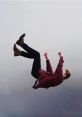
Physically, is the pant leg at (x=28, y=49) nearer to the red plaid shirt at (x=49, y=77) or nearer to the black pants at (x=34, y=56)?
the black pants at (x=34, y=56)

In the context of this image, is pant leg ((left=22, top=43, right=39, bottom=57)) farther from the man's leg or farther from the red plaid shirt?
the red plaid shirt

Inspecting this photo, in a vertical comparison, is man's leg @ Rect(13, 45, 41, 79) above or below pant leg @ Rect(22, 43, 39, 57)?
below

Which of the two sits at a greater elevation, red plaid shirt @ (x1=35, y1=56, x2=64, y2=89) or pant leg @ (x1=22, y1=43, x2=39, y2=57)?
pant leg @ (x1=22, y1=43, x2=39, y2=57)

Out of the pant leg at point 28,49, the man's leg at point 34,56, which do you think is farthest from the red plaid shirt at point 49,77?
the pant leg at point 28,49

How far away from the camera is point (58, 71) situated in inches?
826

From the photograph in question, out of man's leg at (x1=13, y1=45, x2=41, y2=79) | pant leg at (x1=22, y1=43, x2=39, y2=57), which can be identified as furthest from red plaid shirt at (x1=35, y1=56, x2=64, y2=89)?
pant leg at (x1=22, y1=43, x2=39, y2=57)

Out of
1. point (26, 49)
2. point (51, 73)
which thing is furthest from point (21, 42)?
point (51, 73)

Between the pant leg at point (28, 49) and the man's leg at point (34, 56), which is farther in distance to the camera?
the man's leg at point (34, 56)

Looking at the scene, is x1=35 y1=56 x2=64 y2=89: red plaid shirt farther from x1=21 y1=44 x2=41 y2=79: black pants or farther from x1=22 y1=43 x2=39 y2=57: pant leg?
x1=22 y1=43 x2=39 y2=57: pant leg

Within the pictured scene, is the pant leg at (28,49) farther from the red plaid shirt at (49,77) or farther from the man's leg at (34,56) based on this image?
the red plaid shirt at (49,77)

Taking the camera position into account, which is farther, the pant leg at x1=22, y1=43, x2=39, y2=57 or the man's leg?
the man's leg

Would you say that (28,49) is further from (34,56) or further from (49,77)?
(49,77)

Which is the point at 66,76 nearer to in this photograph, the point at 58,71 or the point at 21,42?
the point at 58,71

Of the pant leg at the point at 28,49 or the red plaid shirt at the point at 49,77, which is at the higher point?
the pant leg at the point at 28,49
